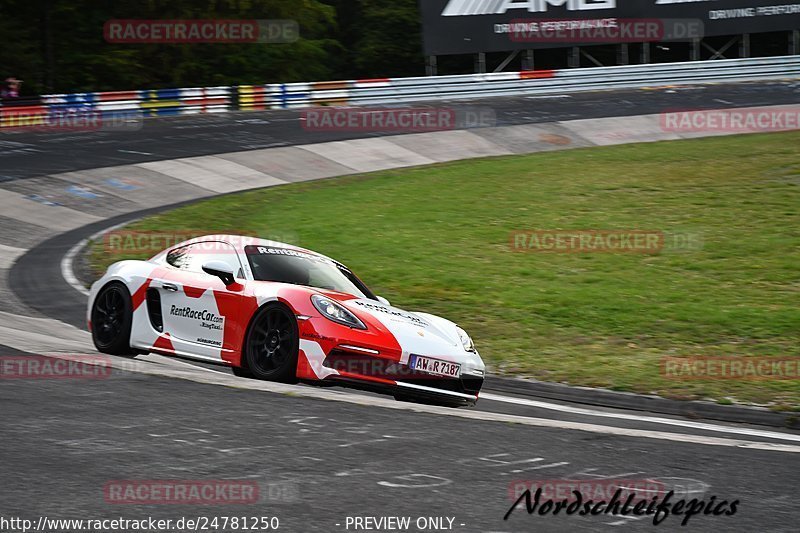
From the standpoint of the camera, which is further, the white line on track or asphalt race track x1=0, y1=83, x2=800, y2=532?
the white line on track

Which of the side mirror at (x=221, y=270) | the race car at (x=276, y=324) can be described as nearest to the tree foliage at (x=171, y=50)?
the race car at (x=276, y=324)

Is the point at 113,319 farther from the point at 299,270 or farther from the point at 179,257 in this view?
the point at 299,270

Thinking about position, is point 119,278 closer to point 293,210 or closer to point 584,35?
point 293,210

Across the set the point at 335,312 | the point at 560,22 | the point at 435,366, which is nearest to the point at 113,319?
the point at 335,312

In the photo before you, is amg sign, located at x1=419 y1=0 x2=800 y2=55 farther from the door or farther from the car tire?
the car tire

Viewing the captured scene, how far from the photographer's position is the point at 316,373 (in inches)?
297

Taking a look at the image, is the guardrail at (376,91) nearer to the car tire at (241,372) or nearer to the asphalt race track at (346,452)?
the car tire at (241,372)

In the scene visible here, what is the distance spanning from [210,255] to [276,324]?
4.46 ft

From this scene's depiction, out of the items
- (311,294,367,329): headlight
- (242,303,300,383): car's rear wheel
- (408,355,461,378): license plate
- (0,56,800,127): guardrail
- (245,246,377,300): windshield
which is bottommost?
(408,355,461,378): license plate

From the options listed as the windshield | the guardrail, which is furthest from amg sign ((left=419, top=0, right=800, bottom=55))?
the windshield

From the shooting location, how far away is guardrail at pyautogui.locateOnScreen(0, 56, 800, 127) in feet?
98.0

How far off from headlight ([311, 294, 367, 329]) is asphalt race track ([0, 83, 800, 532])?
0.67m

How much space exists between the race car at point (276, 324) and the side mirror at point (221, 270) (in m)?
0.01

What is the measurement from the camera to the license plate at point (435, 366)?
773cm
